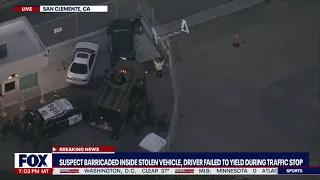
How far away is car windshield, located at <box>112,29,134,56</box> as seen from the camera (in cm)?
5309

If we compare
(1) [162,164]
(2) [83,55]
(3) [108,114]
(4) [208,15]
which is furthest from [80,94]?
(4) [208,15]

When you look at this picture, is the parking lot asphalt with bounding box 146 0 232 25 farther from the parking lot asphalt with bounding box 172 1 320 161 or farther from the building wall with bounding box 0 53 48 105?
the building wall with bounding box 0 53 48 105

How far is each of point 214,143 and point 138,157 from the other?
156 inches

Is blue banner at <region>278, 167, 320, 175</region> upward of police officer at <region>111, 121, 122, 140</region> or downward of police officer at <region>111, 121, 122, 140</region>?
downward

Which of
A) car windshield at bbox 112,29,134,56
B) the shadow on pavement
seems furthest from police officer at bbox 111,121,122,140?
the shadow on pavement

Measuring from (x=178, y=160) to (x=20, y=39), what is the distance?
10724 mm

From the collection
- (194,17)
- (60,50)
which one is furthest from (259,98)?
(60,50)

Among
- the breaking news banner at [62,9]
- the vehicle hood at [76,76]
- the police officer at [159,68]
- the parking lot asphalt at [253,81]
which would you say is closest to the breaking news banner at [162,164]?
the parking lot asphalt at [253,81]

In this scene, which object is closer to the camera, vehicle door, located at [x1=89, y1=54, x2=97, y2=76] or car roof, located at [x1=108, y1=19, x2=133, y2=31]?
vehicle door, located at [x1=89, y1=54, x2=97, y2=76]

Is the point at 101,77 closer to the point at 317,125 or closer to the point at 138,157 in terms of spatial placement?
the point at 138,157

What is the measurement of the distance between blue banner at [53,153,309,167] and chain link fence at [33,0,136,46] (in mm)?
7410

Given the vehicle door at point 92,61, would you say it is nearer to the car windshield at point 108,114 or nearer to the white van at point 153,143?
the car windshield at point 108,114

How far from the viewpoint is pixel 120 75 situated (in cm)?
5106

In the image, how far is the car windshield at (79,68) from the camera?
172ft
